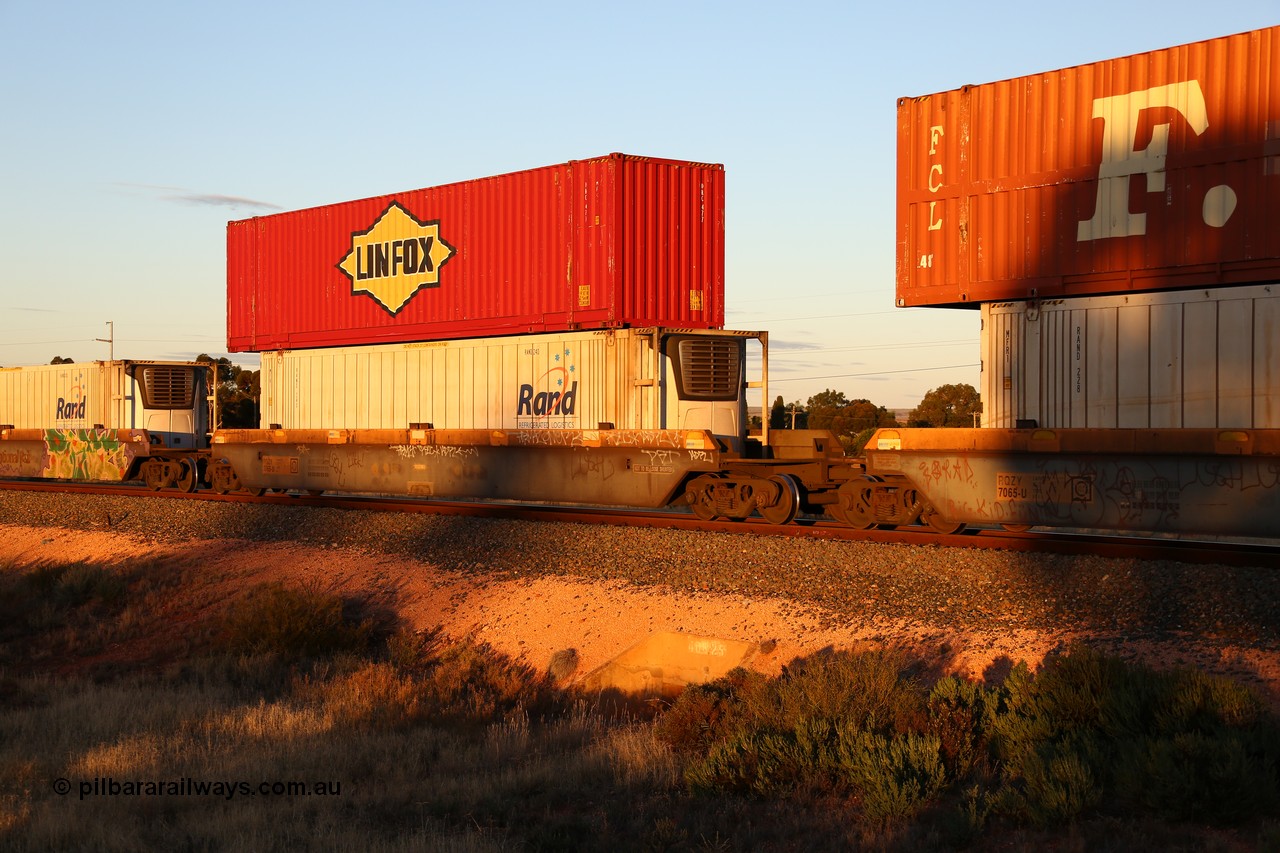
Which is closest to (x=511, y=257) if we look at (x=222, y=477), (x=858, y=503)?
(x=858, y=503)

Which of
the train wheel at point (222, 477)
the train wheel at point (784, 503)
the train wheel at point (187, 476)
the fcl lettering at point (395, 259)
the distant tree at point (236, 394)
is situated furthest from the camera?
the distant tree at point (236, 394)

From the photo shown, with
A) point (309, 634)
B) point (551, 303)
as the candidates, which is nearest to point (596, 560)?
point (309, 634)

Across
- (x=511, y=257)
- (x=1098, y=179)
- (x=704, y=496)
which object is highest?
(x=1098, y=179)

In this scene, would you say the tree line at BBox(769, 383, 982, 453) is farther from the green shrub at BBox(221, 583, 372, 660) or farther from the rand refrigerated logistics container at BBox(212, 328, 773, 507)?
the green shrub at BBox(221, 583, 372, 660)

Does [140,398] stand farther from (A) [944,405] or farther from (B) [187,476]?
(A) [944,405]

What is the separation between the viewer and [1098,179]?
12.8 meters

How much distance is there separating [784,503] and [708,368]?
9.39 feet

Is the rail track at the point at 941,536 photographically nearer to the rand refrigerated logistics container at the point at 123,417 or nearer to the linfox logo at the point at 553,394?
the linfox logo at the point at 553,394

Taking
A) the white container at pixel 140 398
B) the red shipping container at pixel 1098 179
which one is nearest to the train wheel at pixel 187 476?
the white container at pixel 140 398

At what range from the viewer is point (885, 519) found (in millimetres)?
14250

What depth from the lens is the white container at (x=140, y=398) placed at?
24.6 m

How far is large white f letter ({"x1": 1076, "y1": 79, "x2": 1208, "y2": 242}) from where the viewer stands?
12.2m

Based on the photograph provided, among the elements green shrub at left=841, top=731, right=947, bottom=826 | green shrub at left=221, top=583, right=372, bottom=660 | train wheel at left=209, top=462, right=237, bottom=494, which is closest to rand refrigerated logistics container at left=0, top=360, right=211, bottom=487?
train wheel at left=209, top=462, right=237, bottom=494

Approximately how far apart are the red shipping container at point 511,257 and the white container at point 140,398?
4.38 m
